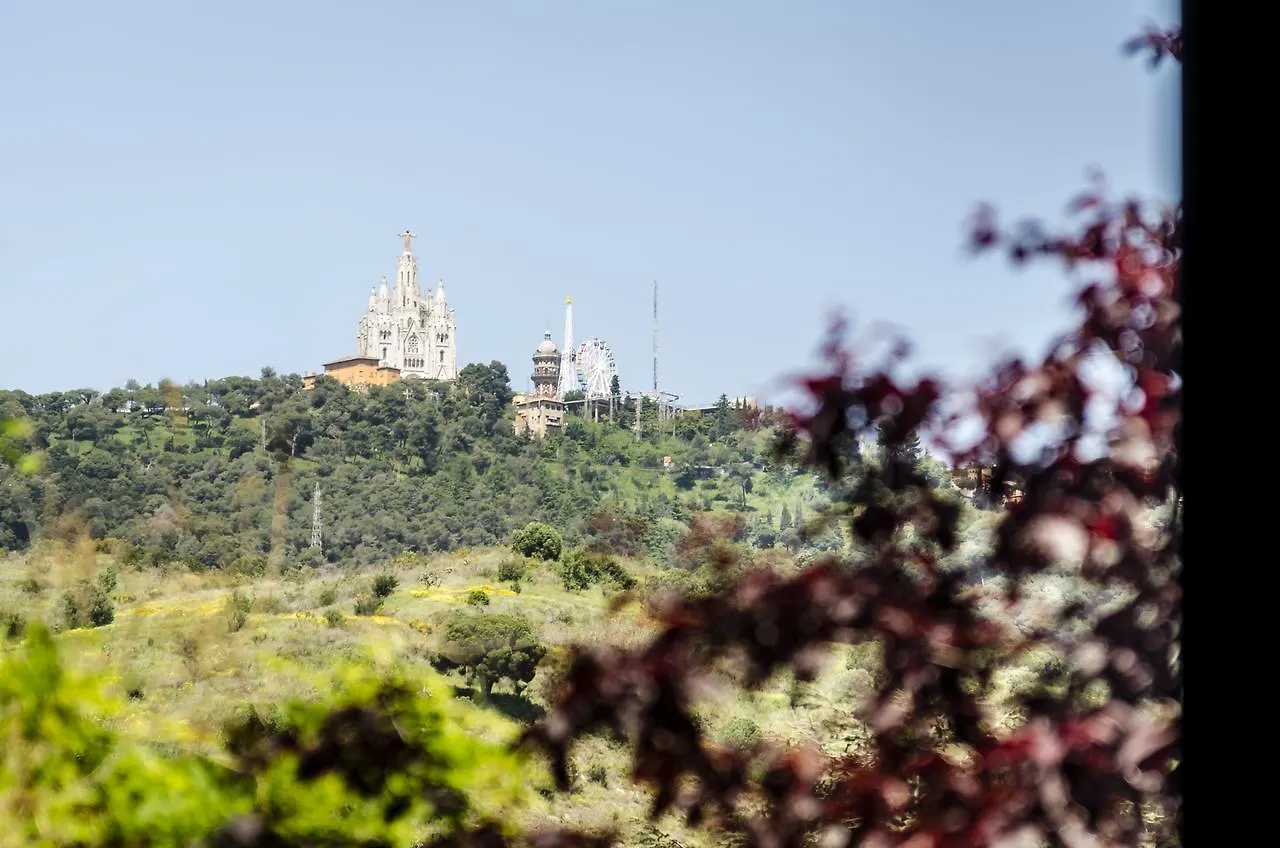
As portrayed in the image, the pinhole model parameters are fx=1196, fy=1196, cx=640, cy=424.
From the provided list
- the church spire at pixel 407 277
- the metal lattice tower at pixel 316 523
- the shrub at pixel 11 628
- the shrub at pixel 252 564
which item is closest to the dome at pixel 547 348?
the church spire at pixel 407 277

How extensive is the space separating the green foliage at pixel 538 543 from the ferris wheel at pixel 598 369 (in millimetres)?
33630

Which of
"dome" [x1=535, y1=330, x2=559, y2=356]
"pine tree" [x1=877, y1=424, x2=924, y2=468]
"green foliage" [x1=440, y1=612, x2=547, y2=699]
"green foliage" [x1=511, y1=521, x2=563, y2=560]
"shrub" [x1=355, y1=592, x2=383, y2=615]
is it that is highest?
"dome" [x1=535, y1=330, x2=559, y2=356]

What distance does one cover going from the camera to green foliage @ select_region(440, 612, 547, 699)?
232 inches

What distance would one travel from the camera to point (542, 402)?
51.1 metres

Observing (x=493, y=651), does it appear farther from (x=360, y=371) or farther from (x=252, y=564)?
(x=360, y=371)

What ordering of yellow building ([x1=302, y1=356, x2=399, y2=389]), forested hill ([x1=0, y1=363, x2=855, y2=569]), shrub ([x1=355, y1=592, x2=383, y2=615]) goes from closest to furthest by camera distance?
shrub ([x1=355, y1=592, x2=383, y2=615]) < forested hill ([x1=0, y1=363, x2=855, y2=569]) < yellow building ([x1=302, y1=356, x2=399, y2=389])

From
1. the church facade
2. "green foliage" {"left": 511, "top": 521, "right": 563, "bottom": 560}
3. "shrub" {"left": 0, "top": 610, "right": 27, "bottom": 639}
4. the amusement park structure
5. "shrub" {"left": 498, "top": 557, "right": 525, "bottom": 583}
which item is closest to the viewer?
"shrub" {"left": 0, "top": 610, "right": 27, "bottom": 639}

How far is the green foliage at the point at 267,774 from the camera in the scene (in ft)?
5.12

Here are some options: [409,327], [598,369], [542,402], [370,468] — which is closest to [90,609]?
[370,468]

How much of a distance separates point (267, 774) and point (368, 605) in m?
11.1

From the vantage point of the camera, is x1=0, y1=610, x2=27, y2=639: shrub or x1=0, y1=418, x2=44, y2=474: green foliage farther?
x1=0, y1=610, x2=27, y2=639: shrub

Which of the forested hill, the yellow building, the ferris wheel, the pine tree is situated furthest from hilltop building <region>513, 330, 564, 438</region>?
the pine tree

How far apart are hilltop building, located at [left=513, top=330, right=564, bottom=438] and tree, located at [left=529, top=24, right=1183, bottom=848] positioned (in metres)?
42.6

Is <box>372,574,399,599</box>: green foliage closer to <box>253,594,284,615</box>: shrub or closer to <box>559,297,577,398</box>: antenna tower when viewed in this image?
<box>253,594,284,615</box>: shrub
